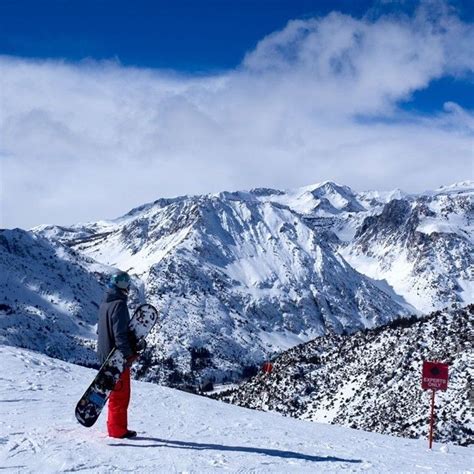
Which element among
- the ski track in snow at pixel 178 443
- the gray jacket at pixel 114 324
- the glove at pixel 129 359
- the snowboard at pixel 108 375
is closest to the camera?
the ski track in snow at pixel 178 443

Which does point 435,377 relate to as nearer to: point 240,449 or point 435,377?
point 435,377

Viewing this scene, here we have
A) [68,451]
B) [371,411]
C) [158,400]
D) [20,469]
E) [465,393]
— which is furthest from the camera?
[371,411]

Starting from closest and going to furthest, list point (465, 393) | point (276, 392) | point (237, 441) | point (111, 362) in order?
1. point (111, 362)
2. point (237, 441)
3. point (465, 393)
4. point (276, 392)

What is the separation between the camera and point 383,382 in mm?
63781

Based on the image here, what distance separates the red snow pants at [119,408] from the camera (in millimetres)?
12789

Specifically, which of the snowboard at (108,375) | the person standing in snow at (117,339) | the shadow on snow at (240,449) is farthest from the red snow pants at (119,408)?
the shadow on snow at (240,449)

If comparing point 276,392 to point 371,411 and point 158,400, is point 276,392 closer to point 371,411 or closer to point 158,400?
point 371,411

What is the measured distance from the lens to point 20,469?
10312 mm

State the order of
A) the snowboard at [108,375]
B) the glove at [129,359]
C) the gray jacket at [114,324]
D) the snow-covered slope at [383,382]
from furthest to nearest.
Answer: the snow-covered slope at [383,382] → the glove at [129,359] → the snowboard at [108,375] → the gray jacket at [114,324]

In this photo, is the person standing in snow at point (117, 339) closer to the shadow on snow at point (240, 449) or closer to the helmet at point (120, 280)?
the helmet at point (120, 280)

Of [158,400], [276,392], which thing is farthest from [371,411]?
[158,400]

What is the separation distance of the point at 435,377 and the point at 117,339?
1148 centimetres

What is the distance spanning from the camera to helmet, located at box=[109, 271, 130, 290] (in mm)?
12758

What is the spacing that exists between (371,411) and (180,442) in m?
51.0
